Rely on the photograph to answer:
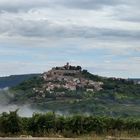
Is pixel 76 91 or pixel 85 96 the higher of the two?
pixel 76 91

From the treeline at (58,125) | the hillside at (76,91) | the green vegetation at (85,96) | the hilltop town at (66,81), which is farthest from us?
the hilltop town at (66,81)

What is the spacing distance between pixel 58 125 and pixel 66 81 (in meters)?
114

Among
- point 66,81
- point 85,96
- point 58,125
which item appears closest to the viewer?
point 58,125

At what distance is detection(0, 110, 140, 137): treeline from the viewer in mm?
32250

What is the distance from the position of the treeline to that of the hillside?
70.4m

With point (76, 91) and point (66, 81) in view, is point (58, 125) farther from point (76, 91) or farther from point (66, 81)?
point (66, 81)

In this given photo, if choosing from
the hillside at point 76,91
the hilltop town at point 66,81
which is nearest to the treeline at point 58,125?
the hillside at point 76,91

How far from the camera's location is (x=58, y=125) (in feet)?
110

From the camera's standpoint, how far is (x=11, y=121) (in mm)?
32188

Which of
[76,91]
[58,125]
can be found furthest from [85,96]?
[58,125]

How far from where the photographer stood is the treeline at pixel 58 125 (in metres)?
32.2

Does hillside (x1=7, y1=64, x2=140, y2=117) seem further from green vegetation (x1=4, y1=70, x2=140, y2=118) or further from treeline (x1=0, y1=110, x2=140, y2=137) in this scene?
treeline (x1=0, y1=110, x2=140, y2=137)

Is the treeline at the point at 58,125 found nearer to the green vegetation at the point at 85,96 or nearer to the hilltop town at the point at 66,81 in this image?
the green vegetation at the point at 85,96

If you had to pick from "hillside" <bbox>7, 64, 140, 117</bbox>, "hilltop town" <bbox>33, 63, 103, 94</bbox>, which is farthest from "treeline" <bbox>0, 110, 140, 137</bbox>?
"hilltop town" <bbox>33, 63, 103, 94</bbox>
